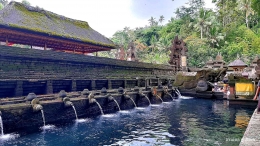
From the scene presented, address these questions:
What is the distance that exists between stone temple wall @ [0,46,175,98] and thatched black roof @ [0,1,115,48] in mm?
Answer: 3324

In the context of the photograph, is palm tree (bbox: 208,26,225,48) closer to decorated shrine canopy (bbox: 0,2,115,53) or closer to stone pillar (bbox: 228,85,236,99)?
decorated shrine canopy (bbox: 0,2,115,53)

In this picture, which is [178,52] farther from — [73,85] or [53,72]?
[53,72]

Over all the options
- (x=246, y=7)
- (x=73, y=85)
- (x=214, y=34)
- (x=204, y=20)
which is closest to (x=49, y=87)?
(x=73, y=85)

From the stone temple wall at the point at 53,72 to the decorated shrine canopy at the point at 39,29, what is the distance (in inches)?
129

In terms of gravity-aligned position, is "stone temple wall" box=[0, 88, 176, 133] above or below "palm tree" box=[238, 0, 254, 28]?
below

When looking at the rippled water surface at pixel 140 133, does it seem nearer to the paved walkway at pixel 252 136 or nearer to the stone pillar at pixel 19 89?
the paved walkway at pixel 252 136

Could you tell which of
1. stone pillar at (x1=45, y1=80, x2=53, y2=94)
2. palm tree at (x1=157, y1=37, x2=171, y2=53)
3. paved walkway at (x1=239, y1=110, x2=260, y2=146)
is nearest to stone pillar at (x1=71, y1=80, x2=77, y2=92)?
stone pillar at (x1=45, y1=80, x2=53, y2=94)

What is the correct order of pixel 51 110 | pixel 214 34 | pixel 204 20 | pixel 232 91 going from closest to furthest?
→ pixel 51 110
pixel 232 91
pixel 214 34
pixel 204 20

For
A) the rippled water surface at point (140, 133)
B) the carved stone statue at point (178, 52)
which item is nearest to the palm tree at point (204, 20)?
the carved stone statue at point (178, 52)

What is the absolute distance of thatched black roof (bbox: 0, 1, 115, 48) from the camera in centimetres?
1330

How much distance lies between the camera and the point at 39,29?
46.0ft

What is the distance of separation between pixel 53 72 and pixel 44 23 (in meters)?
6.16

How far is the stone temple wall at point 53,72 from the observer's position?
9328mm

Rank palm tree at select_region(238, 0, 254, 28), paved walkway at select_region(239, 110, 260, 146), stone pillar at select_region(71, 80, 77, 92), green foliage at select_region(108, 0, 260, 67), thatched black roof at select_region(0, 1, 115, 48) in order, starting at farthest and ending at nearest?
palm tree at select_region(238, 0, 254, 28) < green foliage at select_region(108, 0, 260, 67) < thatched black roof at select_region(0, 1, 115, 48) < stone pillar at select_region(71, 80, 77, 92) < paved walkway at select_region(239, 110, 260, 146)
